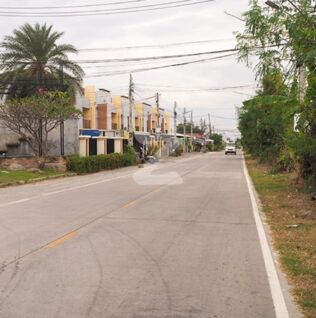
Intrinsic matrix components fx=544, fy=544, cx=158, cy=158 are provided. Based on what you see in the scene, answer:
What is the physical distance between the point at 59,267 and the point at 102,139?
44717 mm

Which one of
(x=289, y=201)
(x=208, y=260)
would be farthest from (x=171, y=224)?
(x=289, y=201)

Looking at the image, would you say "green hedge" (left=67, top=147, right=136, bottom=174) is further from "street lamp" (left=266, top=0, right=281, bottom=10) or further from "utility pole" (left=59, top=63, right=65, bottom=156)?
"street lamp" (left=266, top=0, right=281, bottom=10)

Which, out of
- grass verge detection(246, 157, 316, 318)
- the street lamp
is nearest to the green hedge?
grass verge detection(246, 157, 316, 318)

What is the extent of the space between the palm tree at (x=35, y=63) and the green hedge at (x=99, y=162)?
500 cm

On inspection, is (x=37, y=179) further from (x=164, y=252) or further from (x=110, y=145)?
(x=110, y=145)

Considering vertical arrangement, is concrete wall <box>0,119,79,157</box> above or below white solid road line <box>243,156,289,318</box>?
above

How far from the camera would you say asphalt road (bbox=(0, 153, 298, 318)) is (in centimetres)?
593

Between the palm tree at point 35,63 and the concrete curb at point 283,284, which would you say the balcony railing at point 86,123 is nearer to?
the palm tree at point 35,63

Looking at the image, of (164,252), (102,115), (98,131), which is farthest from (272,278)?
(102,115)

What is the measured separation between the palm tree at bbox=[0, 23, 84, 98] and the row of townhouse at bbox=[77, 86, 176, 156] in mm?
8142

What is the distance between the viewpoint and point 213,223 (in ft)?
41.2

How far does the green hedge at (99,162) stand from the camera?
36.8 meters

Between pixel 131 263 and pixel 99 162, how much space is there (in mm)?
32602

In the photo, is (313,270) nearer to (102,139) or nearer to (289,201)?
(289,201)
